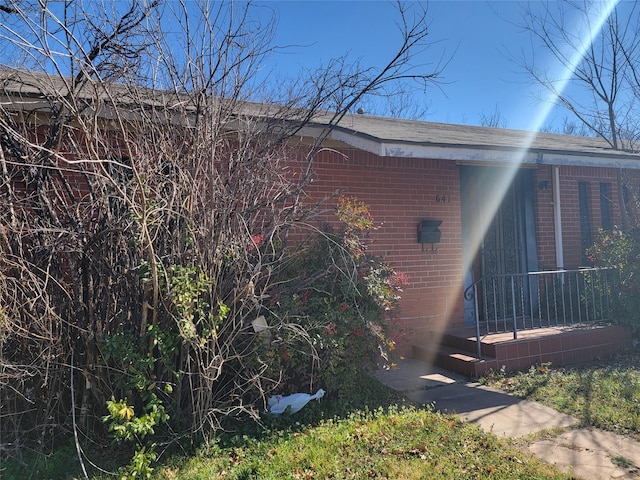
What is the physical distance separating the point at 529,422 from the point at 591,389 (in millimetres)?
1314

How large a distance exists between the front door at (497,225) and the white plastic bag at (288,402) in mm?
3887

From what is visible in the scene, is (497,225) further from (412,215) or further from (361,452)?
(361,452)

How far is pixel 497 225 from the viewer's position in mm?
7715

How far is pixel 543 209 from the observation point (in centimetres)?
786

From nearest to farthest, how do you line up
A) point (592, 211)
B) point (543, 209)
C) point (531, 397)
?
point (531, 397)
point (543, 209)
point (592, 211)

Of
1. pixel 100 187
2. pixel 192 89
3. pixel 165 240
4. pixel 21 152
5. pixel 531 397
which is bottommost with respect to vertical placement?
pixel 531 397

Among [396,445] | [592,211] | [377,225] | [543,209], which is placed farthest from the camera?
[592,211]

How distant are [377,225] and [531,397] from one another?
9.52 ft

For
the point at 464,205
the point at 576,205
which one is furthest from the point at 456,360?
the point at 576,205

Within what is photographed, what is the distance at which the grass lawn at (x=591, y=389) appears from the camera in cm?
425

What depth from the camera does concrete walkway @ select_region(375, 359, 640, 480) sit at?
3.45 meters

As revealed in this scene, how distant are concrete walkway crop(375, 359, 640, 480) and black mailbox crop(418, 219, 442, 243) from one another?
1.91 m

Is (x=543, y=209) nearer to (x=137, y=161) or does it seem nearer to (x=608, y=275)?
(x=608, y=275)

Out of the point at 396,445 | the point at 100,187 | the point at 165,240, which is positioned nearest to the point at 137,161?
the point at 100,187
